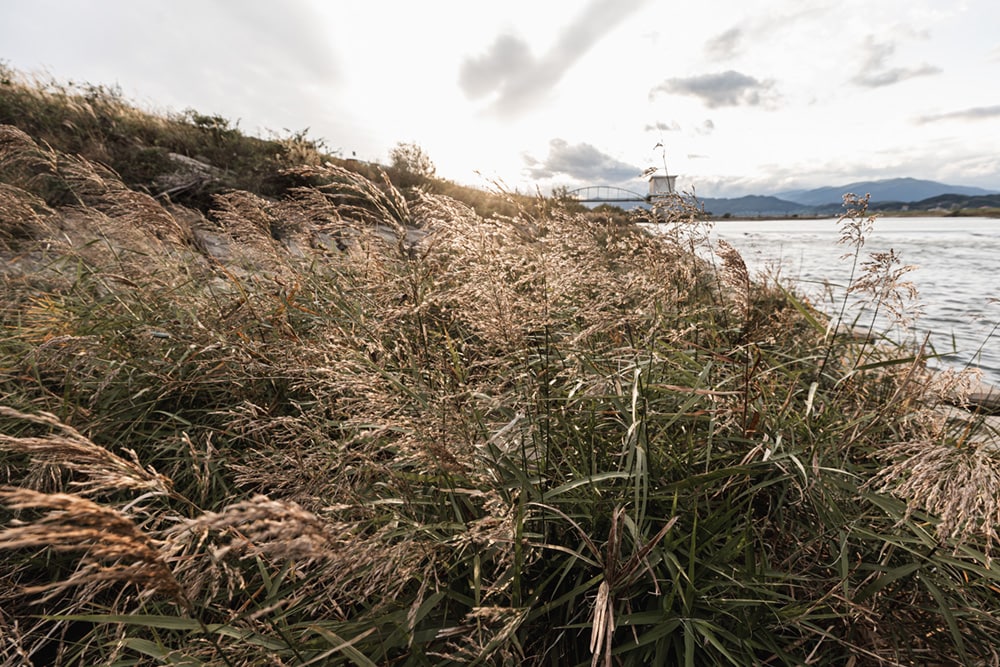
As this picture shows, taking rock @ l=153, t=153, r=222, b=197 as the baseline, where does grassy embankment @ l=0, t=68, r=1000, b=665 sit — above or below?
below

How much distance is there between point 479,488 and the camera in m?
1.52

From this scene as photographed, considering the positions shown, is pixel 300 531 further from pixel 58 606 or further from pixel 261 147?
pixel 261 147

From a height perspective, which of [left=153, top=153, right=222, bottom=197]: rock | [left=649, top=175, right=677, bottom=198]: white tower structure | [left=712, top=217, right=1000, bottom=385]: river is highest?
[left=153, top=153, right=222, bottom=197]: rock

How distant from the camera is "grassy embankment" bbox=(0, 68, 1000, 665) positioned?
1116 millimetres

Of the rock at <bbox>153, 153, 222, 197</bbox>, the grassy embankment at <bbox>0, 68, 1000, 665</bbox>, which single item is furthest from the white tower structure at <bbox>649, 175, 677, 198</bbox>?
the rock at <bbox>153, 153, 222, 197</bbox>

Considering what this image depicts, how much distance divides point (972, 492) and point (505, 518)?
115cm

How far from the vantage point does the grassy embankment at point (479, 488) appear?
3.66 ft

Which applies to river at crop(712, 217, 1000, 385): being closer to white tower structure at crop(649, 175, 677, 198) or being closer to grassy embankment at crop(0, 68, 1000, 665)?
white tower structure at crop(649, 175, 677, 198)

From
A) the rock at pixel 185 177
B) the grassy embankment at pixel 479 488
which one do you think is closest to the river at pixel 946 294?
the grassy embankment at pixel 479 488

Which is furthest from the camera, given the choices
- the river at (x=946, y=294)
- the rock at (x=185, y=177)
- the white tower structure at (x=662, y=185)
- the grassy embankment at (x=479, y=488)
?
the rock at (x=185, y=177)

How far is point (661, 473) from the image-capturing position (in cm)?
168

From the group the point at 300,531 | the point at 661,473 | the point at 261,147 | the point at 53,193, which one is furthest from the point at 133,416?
the point at 261,147

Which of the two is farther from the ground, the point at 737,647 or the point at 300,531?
the point at 300,531

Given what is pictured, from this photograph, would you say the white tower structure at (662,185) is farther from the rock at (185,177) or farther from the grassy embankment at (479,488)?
the rock at (185,177)
